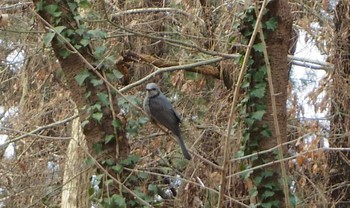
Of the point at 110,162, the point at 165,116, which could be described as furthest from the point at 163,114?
the point at 110,162

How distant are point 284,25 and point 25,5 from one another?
2.70 metres

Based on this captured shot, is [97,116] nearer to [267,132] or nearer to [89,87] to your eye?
[89,87]

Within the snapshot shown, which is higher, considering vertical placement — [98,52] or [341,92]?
[98,52]

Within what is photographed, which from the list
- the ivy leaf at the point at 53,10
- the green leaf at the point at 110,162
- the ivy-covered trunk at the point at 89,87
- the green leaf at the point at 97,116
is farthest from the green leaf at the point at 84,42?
the green leaf at the point at 110,162

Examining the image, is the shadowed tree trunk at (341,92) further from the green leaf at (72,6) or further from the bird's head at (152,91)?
the green leaf at (72,6)

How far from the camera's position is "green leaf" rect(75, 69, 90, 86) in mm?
5574

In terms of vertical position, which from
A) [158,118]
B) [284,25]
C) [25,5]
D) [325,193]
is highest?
[25,5]

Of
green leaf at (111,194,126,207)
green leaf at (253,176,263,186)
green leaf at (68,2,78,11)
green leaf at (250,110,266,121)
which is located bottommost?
green leaf at (111,194,126,207)

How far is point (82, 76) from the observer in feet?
18.3

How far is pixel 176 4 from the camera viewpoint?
25.8ft

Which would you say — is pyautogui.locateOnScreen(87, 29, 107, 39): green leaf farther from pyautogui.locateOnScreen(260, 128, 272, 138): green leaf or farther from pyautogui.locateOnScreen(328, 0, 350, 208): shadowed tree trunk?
pyautogui.locateOnScreen(328, 0, 350, 208): shadowed tree trunk

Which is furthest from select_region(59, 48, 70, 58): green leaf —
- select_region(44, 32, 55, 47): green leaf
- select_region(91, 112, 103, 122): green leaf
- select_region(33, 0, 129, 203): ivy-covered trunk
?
select_region(91, 112, 103, 122): green leaf

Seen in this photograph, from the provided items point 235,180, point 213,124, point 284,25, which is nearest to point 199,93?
point 213,124

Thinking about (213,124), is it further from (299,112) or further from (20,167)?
(20,167)
